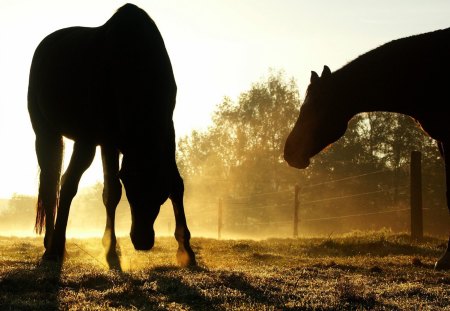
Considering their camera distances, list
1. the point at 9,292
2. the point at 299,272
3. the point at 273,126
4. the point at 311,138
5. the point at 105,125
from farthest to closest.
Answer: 1. the point at 273,126
2. the point at 311,138
3. the point at 105,125
4. the point at 299,272
5. the point at 9,292

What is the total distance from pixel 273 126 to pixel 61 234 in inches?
1816

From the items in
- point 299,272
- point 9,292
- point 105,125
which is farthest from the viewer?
point 105,125

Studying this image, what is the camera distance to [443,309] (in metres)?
3.77

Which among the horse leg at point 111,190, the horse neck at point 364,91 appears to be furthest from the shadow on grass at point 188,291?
the horse neck at point 364,91

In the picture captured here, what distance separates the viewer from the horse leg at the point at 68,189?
647 cm

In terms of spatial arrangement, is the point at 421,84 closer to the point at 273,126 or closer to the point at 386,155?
the point at 386,155

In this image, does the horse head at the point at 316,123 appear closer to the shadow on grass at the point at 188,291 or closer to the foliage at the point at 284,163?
the shadow on grass at the point at 188,291

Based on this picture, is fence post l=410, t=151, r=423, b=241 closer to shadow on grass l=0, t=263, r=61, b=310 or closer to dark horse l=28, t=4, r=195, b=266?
dark horse l=28, t=4, r=195, b=266

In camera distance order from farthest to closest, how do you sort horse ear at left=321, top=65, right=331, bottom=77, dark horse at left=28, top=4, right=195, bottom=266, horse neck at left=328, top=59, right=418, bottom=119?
1. horse ear at left=321, top=65, right=331, bottom=77
2. horse neck at left=328, top=59, right=418, bottom=119
3. dark horse at left=28, top=4, right=195, bottom=266

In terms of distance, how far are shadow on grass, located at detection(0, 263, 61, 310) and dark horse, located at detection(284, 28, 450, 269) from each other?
398 cm

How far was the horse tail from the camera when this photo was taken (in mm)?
7578

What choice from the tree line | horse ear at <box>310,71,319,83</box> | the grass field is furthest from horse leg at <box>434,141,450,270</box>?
the tree line

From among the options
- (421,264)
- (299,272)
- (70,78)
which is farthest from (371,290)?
(70,78)

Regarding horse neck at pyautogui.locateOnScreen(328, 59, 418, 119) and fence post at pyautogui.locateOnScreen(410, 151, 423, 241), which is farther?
fence post at pyautogui.locateOnScreen(410, 151, 423, 241)
